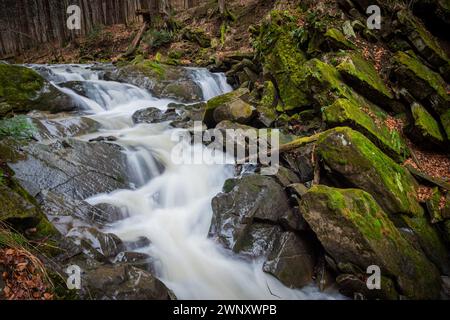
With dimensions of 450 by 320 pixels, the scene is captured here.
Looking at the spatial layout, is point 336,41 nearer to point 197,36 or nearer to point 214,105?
point 214,105

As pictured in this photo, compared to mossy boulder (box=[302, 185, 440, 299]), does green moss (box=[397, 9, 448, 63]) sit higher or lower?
higher

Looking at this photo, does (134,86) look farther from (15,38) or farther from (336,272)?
(15,38)

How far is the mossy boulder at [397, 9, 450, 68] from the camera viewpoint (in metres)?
8.25

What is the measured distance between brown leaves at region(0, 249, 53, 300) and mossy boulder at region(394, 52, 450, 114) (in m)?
8.23

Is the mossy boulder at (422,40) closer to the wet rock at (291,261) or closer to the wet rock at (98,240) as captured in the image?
the wet rock at (291,261)

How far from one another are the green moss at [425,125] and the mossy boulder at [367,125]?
1.40 ft

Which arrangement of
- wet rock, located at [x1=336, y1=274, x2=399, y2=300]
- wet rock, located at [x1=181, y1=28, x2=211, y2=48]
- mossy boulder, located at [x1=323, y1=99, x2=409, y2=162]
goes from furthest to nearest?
wet rock, located at [x1=181, y1=28, x2=211, y2=48]
mossy boulder, located at [x1=323, y1=99, x2=409, y2=162]
wet rock, located at [x1=336, y1=274, x2=399, y2=300]

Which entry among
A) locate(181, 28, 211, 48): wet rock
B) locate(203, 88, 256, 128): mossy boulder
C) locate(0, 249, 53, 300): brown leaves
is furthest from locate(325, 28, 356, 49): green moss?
locate(181, 28, 211, 48): wet rock

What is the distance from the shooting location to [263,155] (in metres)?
6.78

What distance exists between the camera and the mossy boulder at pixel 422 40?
825 centimetres

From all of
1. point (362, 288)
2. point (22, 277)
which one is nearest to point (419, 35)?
point (362, 288)

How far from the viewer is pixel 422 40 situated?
8406mm

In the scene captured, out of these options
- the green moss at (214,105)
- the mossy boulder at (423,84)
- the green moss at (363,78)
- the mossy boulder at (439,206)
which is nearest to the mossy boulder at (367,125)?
the green moss at (363,78)

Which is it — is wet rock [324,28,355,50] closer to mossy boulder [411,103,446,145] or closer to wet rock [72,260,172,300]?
mossy boulder [411,103,446,145]
